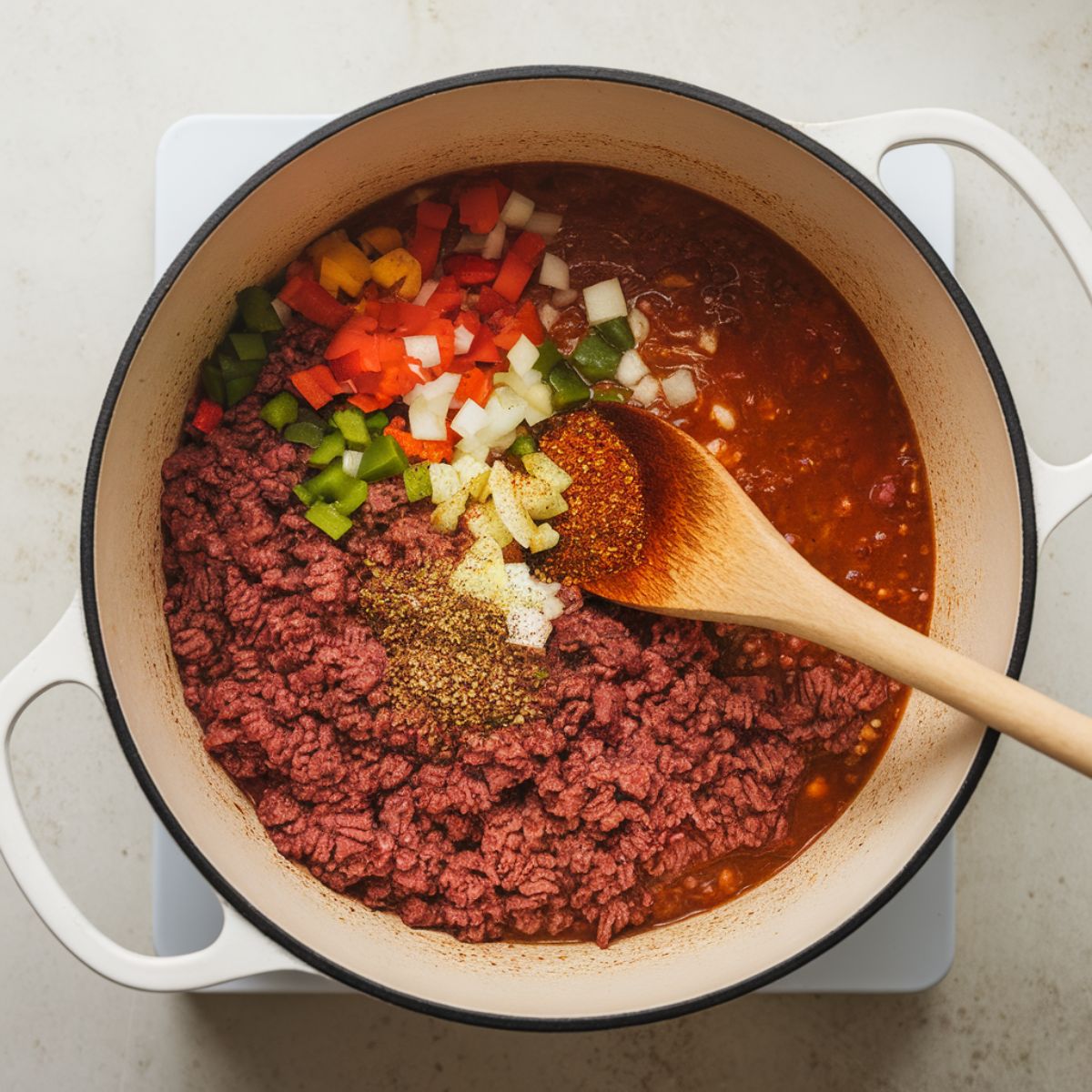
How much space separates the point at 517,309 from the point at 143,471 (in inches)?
35.9

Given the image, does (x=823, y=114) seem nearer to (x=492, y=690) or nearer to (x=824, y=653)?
(x=824, y=653)

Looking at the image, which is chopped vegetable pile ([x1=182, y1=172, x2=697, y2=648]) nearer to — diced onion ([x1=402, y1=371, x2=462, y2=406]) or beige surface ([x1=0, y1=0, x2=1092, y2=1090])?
diced onion ([x1=402, y1=371, x2=462, y2=406])

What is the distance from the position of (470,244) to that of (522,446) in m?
0.50

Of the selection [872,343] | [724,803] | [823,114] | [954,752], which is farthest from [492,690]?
[823,114]

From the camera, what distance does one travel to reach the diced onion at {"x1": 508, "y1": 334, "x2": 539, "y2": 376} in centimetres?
242

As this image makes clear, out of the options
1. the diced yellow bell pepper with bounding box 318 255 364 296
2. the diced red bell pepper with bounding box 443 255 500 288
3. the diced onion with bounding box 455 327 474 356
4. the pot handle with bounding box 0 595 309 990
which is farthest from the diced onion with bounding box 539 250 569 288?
the pot handle with bounding box 0 595 309 990

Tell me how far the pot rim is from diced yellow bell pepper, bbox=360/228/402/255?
0.44 meters

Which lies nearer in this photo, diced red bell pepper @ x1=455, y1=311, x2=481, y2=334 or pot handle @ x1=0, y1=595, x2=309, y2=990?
pot handle @ x1=0, y1=595, x2=309, y2=990

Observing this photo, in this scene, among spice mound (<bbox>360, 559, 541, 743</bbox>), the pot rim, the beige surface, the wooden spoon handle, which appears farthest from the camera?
the beige surface

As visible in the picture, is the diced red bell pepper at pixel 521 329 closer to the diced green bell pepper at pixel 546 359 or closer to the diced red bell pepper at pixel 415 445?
the diced green bell pepper at pixel 546 359

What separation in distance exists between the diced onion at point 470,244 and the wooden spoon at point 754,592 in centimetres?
48

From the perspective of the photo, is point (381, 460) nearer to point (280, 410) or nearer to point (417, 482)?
point (417, 482)

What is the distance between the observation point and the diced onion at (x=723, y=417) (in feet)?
8.02

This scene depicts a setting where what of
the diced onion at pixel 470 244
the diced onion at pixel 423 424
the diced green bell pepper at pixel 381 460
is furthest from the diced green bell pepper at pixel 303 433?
the diced onion at pixel 470 244
